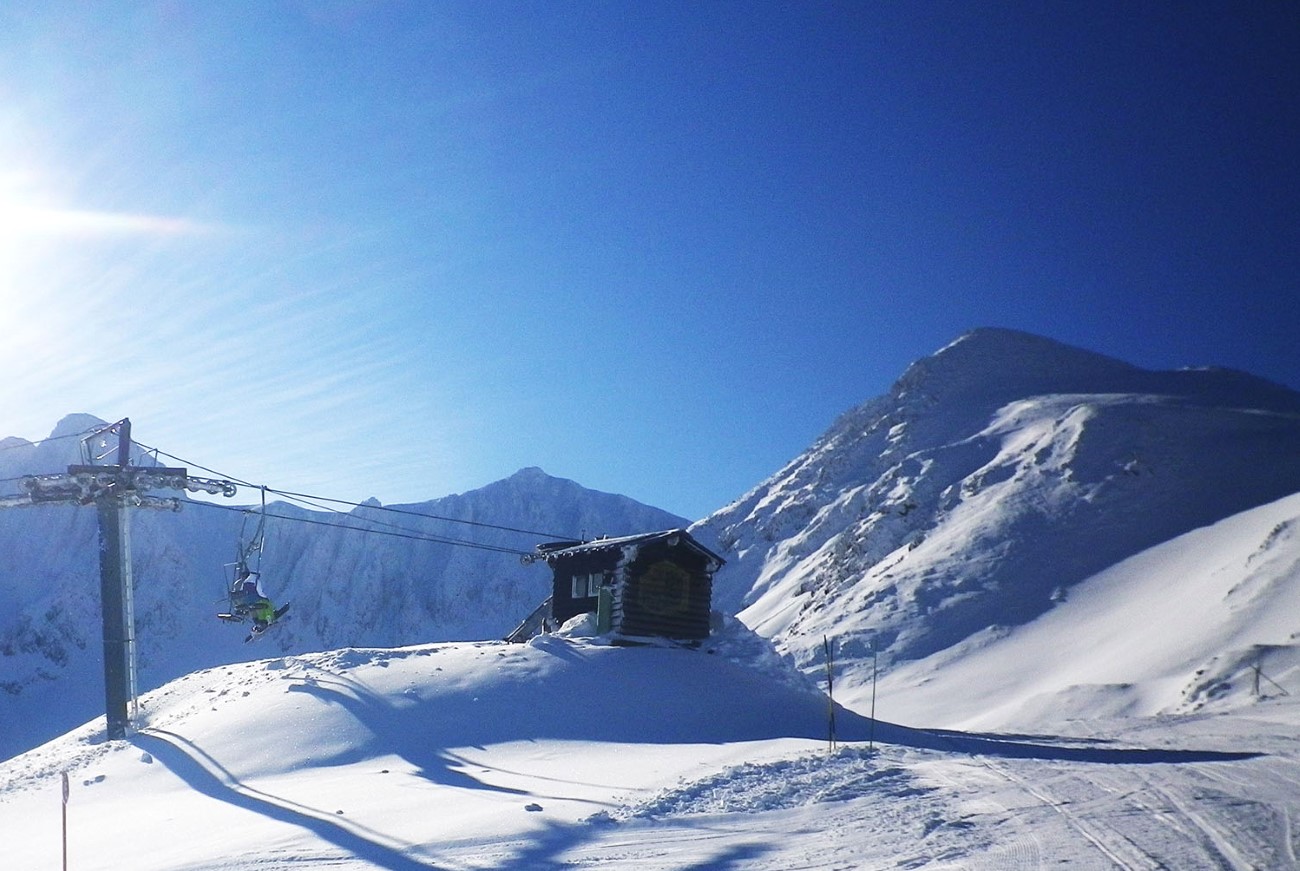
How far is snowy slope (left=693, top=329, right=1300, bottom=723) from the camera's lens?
162 ft

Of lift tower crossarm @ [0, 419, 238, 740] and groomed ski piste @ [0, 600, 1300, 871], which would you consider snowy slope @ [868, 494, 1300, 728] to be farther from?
lift tower crossarm @ [0, 419, 238, 740]

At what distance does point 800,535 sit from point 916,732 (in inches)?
2333

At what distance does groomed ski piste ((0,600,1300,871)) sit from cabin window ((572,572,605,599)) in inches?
91.6

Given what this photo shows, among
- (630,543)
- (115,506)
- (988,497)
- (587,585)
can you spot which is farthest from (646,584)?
(988,497)

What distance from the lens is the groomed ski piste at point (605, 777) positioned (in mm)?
11062

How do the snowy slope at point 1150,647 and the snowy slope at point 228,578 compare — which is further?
the snowy slope at point 228,578

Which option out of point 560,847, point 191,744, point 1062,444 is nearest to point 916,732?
point 560,847

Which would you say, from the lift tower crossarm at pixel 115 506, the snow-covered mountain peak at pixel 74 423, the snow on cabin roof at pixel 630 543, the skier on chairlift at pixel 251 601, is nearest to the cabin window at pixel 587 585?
the snow on cabin roof at pixel 630 543

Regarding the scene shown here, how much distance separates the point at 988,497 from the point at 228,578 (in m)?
104

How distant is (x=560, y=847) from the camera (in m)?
11.5

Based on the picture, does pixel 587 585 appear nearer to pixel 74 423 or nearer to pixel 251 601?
pixel 251 601

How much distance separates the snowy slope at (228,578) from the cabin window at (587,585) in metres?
92.6

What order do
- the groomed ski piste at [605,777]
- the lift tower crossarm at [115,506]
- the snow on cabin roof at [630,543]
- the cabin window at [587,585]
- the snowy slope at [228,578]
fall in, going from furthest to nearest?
1. the snowy slope at [228,578]
2. the cabin window at [587,585]
3. the snow on cabin roof at [630,543]
4. the lift tower crossarm at [115,506]
5. the groomed ski piste at [605,777]

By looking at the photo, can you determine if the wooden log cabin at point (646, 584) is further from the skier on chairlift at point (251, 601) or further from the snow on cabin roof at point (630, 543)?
the skier on chairlift at point (251, 601)
